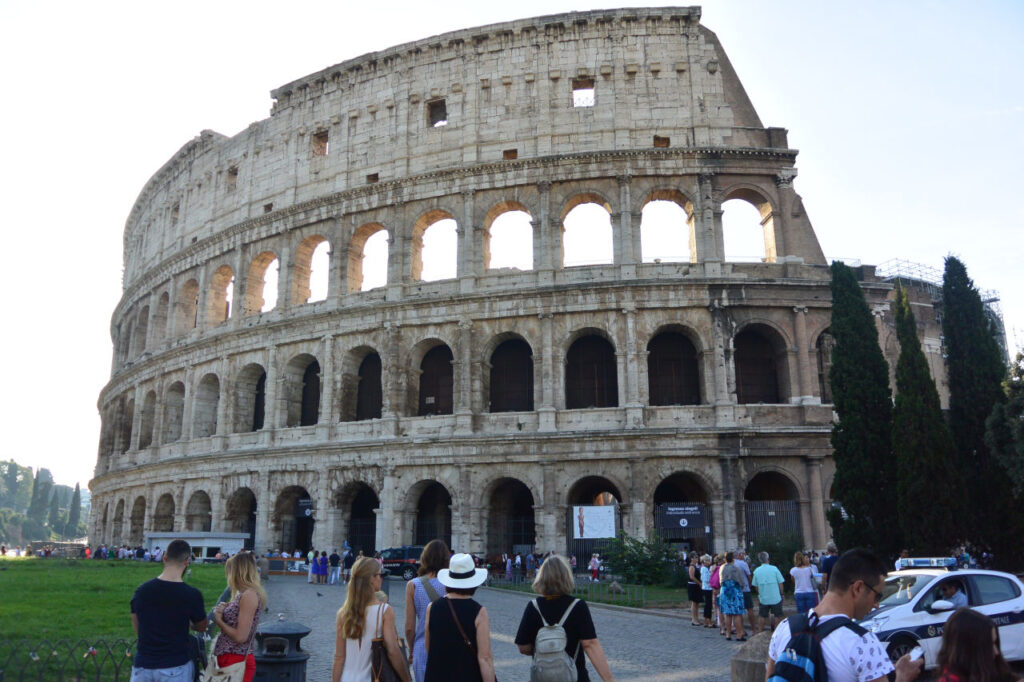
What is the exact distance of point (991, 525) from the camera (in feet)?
60.8

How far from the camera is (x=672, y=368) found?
26.1 meters

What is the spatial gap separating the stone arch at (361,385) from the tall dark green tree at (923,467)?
16603mm

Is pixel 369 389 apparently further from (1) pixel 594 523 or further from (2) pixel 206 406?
(1) pixel 594 523

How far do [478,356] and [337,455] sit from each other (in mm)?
6119

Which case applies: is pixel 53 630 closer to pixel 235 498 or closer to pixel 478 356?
pixel 478 356

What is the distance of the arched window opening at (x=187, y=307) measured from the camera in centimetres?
3522

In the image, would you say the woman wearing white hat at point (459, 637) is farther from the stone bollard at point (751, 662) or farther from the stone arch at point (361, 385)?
the stone arch at point (361, 385)

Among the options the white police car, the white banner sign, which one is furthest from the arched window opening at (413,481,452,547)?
the white police car

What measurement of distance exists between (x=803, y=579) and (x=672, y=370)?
14.7 m

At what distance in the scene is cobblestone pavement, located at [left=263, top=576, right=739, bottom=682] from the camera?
9938 millimetres

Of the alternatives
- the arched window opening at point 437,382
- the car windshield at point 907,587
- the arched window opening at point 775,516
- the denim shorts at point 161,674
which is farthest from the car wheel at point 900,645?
the arched window opening at point 437,382

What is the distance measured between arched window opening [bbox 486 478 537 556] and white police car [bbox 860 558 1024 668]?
16.4 metres

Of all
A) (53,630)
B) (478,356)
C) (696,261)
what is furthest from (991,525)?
(53,630)

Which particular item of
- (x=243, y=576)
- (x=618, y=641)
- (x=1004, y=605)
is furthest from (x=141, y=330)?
(x=1004, y=605)
